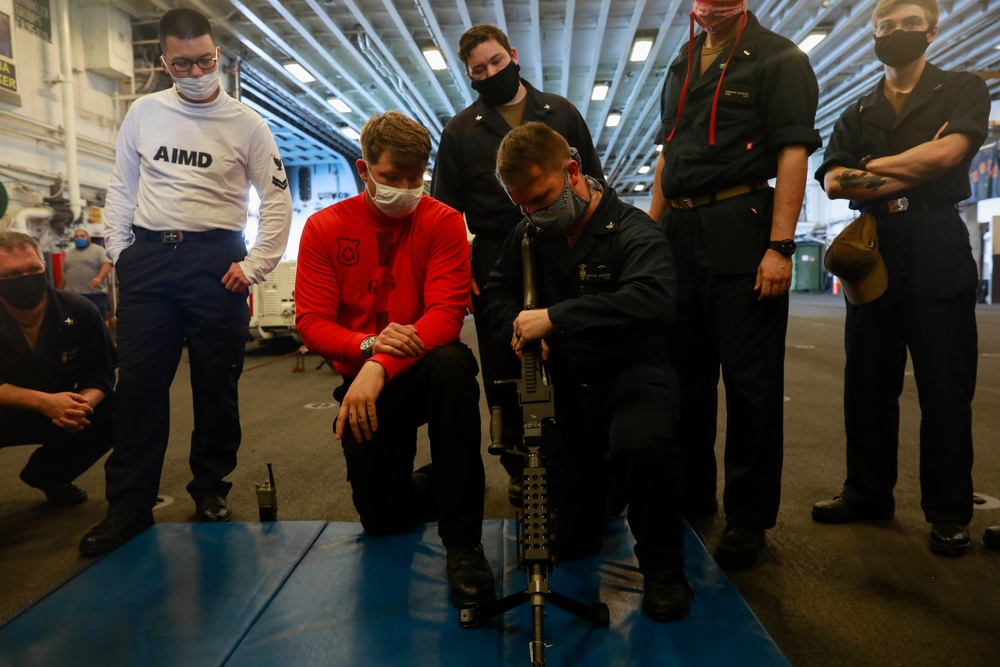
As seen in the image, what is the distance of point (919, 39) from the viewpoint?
2.00 metres

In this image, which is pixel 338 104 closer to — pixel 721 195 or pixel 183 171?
pixel 183 171

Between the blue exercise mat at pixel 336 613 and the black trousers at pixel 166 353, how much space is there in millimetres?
306

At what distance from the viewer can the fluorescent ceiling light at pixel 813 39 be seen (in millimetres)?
9805

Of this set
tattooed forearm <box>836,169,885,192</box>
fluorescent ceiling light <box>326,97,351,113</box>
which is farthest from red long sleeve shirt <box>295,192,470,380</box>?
fluorescent ceiling light <box>326,97,351,113</box>

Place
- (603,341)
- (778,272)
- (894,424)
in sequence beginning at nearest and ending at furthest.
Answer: (603,341), (778,272), (894,424)

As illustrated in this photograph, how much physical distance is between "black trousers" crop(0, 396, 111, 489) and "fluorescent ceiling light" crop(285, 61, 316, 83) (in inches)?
383

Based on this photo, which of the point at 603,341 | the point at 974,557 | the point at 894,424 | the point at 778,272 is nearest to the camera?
the point at 603,341

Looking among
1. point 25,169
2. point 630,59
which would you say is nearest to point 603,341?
point 25,169

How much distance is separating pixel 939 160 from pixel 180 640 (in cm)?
238

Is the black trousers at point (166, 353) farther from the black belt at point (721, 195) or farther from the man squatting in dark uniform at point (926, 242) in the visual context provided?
the man squatting in dark uniform at point (926, 242)

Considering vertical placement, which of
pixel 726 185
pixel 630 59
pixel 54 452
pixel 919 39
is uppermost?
pixel 630 59

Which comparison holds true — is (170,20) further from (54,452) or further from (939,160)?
(939,160)

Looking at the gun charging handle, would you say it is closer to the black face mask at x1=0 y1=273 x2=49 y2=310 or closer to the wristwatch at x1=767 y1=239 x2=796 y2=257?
the black face mask at x1=0 y1=273 x2=49 y2=310

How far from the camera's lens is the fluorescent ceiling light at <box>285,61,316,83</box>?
10.9 metres
